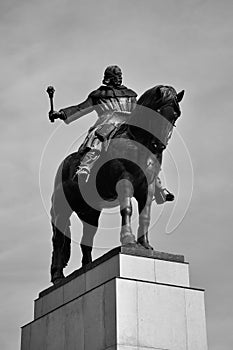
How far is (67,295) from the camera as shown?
15000 mm

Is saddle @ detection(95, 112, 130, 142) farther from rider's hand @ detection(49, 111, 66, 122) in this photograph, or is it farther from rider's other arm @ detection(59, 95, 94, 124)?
rider's hand @ detection(49, 111, 66, 122)

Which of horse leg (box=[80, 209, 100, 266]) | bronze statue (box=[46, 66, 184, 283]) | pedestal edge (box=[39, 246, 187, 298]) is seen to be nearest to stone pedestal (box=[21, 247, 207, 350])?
pedestal edge (box=[39, 246, 187, 298])

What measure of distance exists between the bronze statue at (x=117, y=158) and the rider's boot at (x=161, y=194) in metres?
0.05

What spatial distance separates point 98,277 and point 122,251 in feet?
2.68

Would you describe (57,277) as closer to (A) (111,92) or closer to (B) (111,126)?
(B) (111,126)

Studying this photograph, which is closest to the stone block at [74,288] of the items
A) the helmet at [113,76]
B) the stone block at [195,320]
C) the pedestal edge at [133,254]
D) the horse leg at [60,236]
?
the pedestal edge at [133,254]

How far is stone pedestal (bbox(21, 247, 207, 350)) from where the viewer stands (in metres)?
13.1

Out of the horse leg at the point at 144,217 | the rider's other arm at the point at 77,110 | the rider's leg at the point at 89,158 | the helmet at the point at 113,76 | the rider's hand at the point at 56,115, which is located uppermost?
the helmet at the point at 113,76

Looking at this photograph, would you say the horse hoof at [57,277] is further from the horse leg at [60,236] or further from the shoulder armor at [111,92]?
the shoulder armor at [111,92]

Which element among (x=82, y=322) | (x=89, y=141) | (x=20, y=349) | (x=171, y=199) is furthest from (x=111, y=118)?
(x=20, y=349)

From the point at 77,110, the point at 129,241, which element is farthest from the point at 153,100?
the point at 129,241

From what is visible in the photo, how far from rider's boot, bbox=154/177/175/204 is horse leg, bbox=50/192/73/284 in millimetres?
2058

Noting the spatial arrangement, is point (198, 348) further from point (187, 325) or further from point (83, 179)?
point (83, 179)

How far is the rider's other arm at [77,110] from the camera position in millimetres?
15781
